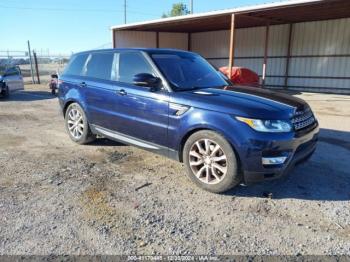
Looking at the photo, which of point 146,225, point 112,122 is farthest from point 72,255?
point 112,122

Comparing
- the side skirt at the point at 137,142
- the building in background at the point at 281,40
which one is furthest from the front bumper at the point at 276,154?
the building in background at the point at 281,40

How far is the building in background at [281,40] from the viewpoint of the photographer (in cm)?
1402

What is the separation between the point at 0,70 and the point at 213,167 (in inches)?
507

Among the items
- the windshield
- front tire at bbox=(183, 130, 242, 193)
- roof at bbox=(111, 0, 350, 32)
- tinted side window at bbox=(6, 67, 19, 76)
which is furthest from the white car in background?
front tire at bbox=(183, 130, 242, 193)

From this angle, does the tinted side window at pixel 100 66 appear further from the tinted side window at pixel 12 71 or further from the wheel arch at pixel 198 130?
the tinted side window at pixel 12 71

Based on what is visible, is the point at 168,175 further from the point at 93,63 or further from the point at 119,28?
the point at 119,28

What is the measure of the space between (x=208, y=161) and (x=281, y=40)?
16.3 metres

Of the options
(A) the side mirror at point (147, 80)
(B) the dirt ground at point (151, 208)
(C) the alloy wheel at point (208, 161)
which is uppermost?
(A) the side mirror at point (147, 80)

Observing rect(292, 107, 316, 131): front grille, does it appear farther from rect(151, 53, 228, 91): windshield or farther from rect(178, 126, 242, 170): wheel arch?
rect(151, 53, 228, 91): windshield

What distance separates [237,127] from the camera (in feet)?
11.3

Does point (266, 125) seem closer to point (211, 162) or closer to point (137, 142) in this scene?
point (211, 162)

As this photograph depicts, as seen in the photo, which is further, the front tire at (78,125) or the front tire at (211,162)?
the front tire at (78,125)

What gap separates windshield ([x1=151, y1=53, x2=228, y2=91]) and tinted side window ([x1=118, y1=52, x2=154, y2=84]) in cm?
16

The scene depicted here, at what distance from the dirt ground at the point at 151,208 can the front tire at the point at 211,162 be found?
0.52ft
